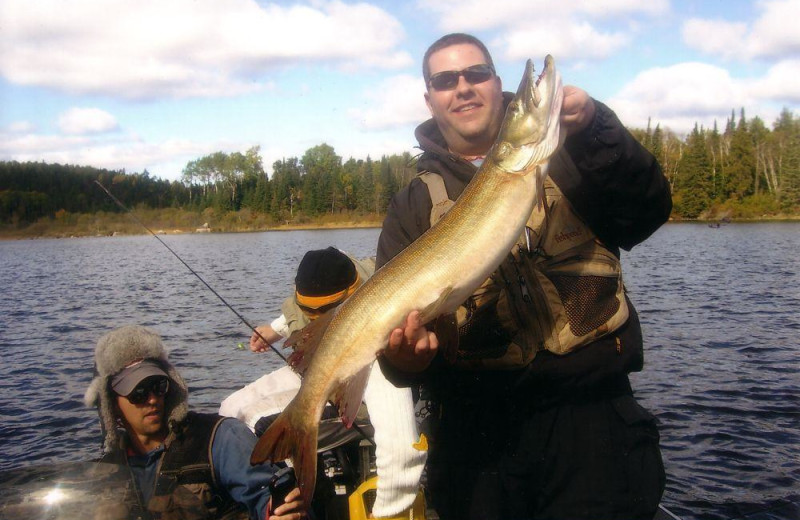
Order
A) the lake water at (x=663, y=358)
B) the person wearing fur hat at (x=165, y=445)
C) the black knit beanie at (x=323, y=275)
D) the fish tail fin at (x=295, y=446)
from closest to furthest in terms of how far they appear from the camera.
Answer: the fish tail fin at (x=295, y=446), the person wearing fur hat at (x=165, y=445), the black knit beanie at (x=323, y=275), the lake water at (x=663, y=358)

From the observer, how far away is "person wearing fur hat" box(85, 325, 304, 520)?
10.8 ft

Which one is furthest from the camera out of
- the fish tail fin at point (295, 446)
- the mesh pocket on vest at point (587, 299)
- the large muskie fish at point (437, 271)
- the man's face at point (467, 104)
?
the man's face at point (467, 104)

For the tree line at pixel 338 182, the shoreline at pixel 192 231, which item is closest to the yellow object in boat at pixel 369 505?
the tree line at pixel 338 182

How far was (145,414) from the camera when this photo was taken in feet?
12.4

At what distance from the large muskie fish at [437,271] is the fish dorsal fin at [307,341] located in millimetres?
17

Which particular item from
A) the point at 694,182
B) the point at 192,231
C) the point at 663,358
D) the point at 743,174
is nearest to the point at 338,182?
the point at 192,231

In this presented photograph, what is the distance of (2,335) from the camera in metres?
17.1

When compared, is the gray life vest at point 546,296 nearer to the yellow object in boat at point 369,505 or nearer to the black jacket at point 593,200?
A: the black jacket at point 593,200

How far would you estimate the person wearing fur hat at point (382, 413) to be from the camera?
345cm

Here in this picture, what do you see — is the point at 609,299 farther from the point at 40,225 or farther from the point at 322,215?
the point at 40,225

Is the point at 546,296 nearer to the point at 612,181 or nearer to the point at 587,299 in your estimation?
the point at 587,299

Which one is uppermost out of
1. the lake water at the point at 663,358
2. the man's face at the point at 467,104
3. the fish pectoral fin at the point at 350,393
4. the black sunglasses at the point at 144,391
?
the man's face at the point at 467,104

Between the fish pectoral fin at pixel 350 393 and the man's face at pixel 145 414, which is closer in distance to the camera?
the fish pectoral fin at pixel 350 393

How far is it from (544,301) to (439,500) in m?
1.18
